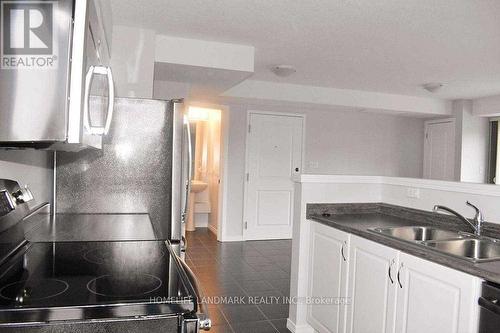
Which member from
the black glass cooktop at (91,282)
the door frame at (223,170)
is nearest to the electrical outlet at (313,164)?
the door frame at (223,170)

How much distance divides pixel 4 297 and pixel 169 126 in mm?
1457

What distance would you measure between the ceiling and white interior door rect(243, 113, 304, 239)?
4.98 ft

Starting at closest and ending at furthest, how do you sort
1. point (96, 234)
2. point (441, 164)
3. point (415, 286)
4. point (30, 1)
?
point (30, 1)
point (96, 234)
point (415, 286)
point (441, 164)

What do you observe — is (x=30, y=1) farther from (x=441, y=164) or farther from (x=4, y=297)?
(x=441, y=164)

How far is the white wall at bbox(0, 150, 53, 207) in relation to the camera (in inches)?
58.6

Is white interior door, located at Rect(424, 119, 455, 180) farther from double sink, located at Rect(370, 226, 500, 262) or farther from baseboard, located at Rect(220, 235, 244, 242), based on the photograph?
double sink, located at Rect(370, 226, 500, 262)

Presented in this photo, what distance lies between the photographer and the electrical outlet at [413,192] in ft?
8.98

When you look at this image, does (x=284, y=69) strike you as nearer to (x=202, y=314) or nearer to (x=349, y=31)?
(x=349, y=31)

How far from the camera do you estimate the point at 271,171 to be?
6059 millimetres

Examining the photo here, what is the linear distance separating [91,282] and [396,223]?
6.92 feet

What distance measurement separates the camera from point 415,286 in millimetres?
1852

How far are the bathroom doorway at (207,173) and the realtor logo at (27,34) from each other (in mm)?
4998

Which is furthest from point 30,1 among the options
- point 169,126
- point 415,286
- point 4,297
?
point 415,286

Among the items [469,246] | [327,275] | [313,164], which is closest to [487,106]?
[313,164]
